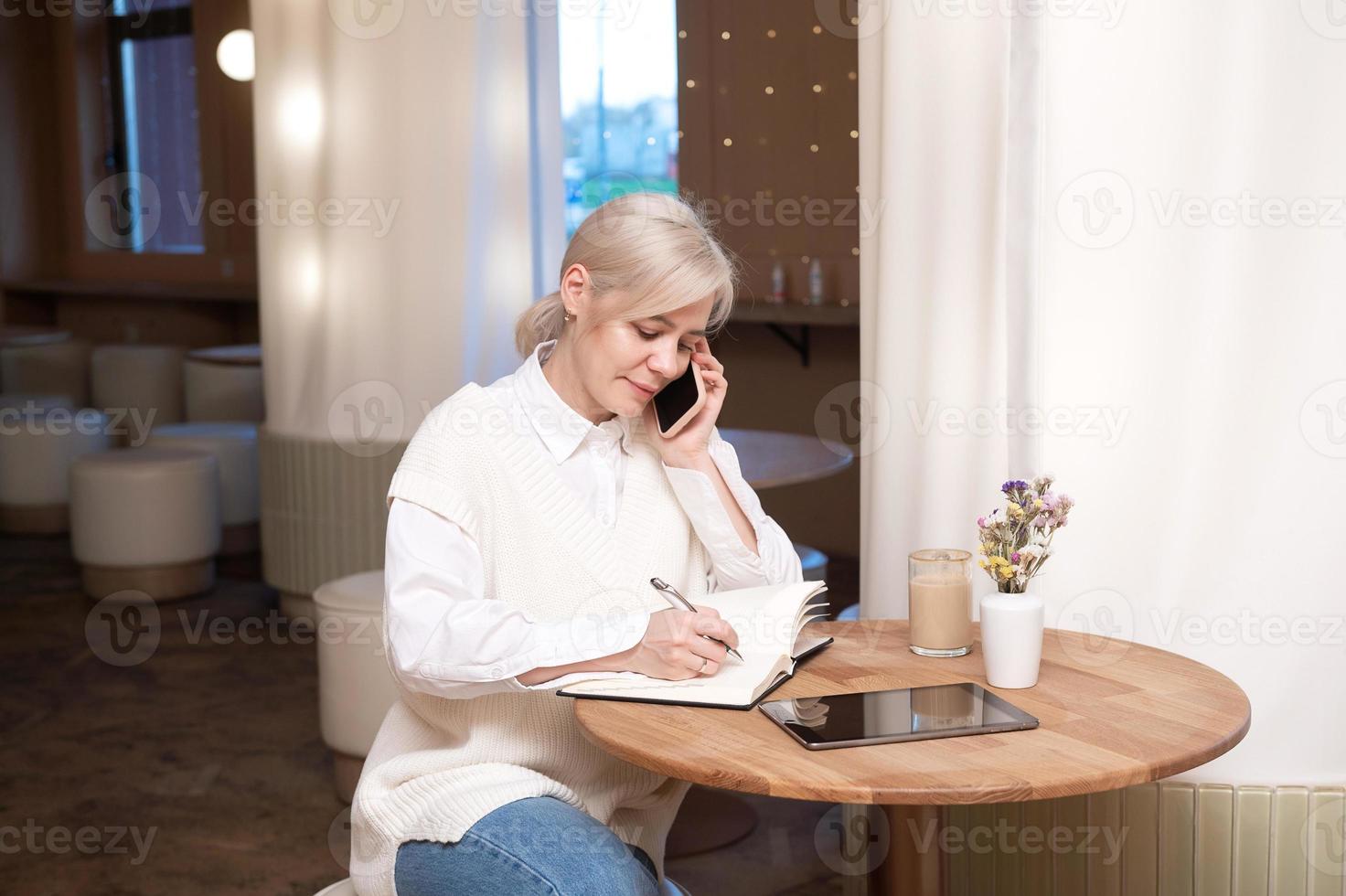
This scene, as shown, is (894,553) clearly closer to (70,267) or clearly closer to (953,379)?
(953,379)

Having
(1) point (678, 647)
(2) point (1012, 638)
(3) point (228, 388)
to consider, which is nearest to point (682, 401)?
(1) point (678, 647)

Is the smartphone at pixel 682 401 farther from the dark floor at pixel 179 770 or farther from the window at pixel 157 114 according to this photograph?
the window at pixel 157 114

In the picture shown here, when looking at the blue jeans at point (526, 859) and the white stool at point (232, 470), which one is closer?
the blue jeans at point (526, 859)

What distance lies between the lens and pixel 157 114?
812 centimetres

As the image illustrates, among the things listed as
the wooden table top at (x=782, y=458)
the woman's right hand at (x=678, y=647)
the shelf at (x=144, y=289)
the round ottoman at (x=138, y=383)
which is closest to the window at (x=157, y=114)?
the shelf at (x=144, y=289)

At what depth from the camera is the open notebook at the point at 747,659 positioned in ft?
5.24

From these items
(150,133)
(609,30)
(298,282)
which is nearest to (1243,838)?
(298,282)

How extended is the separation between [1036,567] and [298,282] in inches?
121

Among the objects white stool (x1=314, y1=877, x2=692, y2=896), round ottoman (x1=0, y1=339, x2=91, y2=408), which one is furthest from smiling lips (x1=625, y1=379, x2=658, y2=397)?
round ottoman (x1=0, y1=339, x2=91, y2=408)

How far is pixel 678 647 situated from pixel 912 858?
0.40 m

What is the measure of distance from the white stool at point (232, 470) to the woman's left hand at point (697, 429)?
3.99 m

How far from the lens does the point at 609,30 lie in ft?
18.7

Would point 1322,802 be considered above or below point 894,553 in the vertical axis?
below

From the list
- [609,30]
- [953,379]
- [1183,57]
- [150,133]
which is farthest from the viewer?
[150,133]
